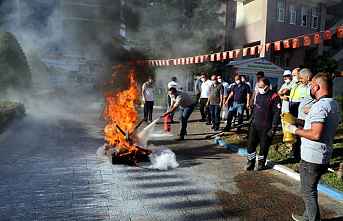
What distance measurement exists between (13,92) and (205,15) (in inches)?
489

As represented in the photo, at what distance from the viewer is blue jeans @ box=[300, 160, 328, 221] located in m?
Result: 3.85

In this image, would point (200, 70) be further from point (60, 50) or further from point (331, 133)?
point (331, 133)

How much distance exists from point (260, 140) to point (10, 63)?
12451 mm

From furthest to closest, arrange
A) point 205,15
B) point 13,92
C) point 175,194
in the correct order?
1. point 205,15
2. point 13,92
3. point 175,194

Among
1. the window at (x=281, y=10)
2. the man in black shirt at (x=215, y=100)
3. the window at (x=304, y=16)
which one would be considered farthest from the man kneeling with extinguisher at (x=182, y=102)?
the window at (x=304, y=16)

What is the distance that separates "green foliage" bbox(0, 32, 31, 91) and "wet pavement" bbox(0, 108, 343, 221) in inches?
288

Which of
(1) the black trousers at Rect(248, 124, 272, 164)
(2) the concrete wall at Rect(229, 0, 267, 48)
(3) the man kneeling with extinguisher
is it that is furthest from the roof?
(1) the black trousers at Rect(248, 124, 272, 164)

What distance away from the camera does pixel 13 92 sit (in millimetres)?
15156

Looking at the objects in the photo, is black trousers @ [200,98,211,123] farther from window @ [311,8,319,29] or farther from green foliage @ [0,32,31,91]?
window @ [311,8,319,29]

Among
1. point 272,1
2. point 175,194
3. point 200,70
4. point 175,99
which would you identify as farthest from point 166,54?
point 175,194

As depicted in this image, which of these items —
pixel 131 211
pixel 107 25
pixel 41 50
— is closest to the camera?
pixel 131 211

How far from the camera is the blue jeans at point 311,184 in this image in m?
3.85

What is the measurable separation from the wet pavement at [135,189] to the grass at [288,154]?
1.98 ft

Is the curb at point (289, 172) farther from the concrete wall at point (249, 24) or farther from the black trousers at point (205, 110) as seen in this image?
the concrete wall at point (249, 24)
